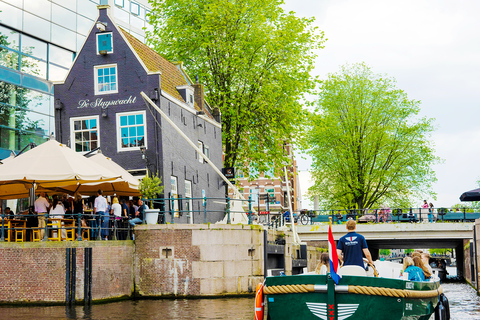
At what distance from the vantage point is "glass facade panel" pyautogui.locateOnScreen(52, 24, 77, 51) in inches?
1445

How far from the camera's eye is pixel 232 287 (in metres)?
21.1

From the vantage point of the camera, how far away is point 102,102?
91.6 ft

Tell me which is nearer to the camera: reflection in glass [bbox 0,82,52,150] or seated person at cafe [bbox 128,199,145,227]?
seated person at cafe [bbox 128,199,145,227]

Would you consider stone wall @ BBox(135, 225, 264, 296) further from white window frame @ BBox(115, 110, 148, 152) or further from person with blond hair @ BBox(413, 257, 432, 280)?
person with blond hair @ BBox(413, 257, 432, 280)

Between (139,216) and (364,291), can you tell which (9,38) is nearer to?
(139,216)

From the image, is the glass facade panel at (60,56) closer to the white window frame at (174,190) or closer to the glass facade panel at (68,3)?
the glass facade panel at (68,3)

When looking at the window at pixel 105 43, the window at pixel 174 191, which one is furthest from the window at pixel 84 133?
the window at pixel 174 191

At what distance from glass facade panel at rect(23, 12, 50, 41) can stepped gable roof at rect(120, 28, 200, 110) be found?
7.53 m

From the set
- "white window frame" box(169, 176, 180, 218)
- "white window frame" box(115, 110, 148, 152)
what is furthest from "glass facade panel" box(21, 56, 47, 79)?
"white window frame" box(169, 176, 180, 218)

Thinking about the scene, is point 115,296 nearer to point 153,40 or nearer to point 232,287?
point 232,287

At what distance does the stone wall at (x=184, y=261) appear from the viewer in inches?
818

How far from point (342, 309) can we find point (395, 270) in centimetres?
419

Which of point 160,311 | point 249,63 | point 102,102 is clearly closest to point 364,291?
point 160,311

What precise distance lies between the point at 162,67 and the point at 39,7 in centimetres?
996
